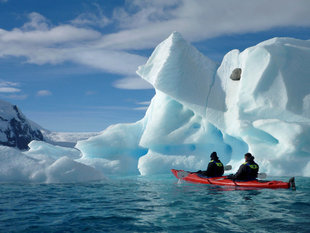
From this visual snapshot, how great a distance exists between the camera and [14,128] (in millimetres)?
99188

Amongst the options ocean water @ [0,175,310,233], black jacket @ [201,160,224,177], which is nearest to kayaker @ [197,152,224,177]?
black jacket @ [201,160,224,177]

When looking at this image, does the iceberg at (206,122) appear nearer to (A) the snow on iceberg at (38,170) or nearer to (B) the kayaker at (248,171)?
(A) the snow on iceberg at (38,170)

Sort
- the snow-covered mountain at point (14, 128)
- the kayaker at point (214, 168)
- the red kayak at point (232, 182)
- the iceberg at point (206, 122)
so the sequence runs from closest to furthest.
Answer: the red kayak at point (232, 182)
the kayaker at point (214, 168)
the iceberg at point (206, 122)
the snow-covered mountain at point (14, 128)

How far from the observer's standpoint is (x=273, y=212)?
19.5 ft

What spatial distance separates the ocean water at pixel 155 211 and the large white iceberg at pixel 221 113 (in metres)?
4.90

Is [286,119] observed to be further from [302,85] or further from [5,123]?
[5,123]

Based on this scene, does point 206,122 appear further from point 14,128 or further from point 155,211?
point 14,128

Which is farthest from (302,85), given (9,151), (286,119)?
(9,151)

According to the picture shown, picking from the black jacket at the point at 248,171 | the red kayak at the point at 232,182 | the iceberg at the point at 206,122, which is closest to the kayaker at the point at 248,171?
the black jacket at the point at 248,171

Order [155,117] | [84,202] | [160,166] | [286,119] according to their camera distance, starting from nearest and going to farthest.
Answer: [84,202], [286,119], [160,166], [155,117]

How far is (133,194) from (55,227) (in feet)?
12.8

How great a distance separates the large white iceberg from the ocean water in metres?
4.90

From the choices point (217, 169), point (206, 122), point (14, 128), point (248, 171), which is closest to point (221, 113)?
point (206, 122)

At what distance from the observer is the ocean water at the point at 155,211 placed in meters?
5.00
